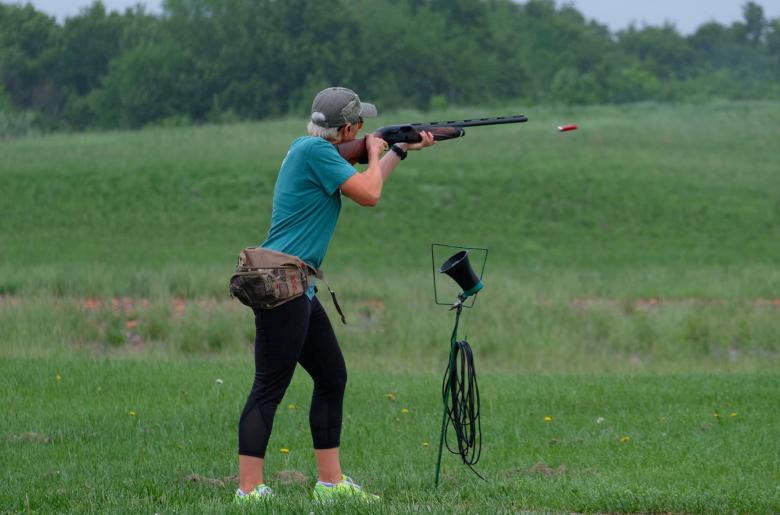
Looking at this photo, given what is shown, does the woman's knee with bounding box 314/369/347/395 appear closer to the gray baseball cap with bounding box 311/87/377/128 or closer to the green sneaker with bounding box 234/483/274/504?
the green sneaker with bounding box 234/483/274/504

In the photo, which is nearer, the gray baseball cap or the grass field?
the gray baseball cap

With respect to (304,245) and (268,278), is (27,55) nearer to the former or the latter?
(304,245)

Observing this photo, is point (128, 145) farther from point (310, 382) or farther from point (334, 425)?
point (334, 425)

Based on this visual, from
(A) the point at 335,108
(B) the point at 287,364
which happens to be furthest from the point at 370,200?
(B) the point at 287,364

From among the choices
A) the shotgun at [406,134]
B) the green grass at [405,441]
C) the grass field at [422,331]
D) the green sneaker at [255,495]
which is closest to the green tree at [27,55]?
the grass field at [422,331]

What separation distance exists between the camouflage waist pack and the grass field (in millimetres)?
1046

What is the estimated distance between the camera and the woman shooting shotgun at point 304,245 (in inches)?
273

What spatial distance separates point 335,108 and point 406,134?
749 mm

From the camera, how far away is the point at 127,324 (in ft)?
61.0

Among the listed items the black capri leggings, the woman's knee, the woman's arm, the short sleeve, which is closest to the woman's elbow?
the woman's arm

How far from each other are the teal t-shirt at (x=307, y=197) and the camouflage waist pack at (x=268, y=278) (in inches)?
3.4

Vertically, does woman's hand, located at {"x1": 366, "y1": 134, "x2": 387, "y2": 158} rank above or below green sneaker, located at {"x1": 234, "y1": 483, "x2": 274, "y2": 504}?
above

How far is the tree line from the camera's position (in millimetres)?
61719

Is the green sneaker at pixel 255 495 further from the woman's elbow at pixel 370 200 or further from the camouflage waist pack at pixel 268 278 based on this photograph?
the woman's elbow at pixel 370 200
